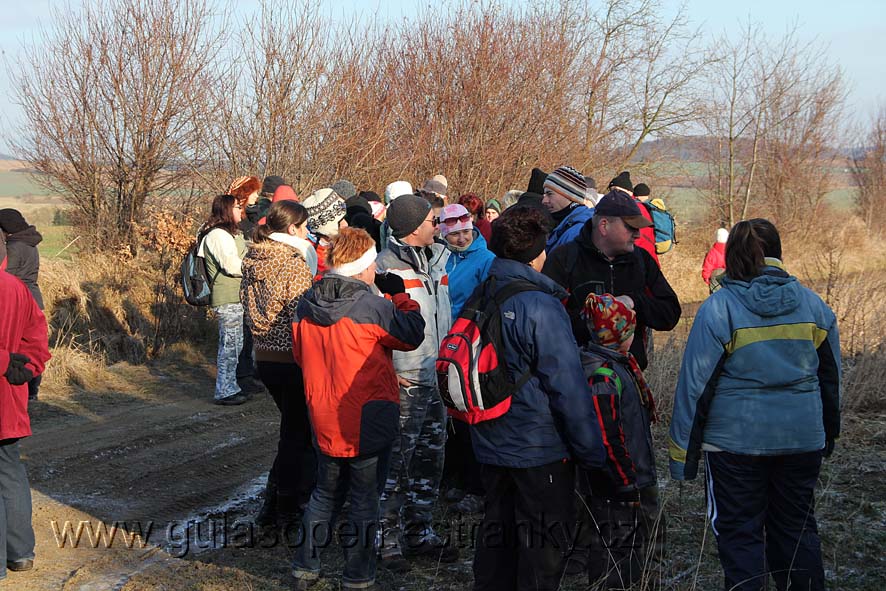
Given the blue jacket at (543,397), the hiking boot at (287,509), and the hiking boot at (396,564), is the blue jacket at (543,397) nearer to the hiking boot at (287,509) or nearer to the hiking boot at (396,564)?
the hiking boot at (396,564)

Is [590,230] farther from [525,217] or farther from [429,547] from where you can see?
[429,547]

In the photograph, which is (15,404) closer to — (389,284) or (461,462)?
(389,284)

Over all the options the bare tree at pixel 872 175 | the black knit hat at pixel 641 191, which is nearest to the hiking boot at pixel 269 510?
the black knit hat at pixel 641 191

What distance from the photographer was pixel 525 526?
3832 mm

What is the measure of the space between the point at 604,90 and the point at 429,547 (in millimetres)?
16913

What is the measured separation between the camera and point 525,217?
395 cm

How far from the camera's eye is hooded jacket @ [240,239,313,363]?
5305 millimetres

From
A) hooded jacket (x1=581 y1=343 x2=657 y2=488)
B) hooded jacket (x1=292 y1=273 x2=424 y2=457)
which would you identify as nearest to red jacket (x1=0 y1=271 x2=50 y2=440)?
hooded jacket (x1=292 y1=273 x2=424 y2=457)

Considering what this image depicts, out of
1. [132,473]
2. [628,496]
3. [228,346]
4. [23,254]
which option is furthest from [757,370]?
[23,254]

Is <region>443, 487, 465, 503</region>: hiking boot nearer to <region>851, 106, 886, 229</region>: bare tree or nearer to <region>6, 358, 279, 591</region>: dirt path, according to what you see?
<region>6, 358, 279, 591</region>: dirt path

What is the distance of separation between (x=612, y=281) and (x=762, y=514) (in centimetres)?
149

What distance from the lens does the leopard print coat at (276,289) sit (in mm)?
5305

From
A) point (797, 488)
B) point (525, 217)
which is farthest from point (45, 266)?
point (797, 488)

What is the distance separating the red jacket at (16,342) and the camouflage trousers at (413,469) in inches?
80.9
